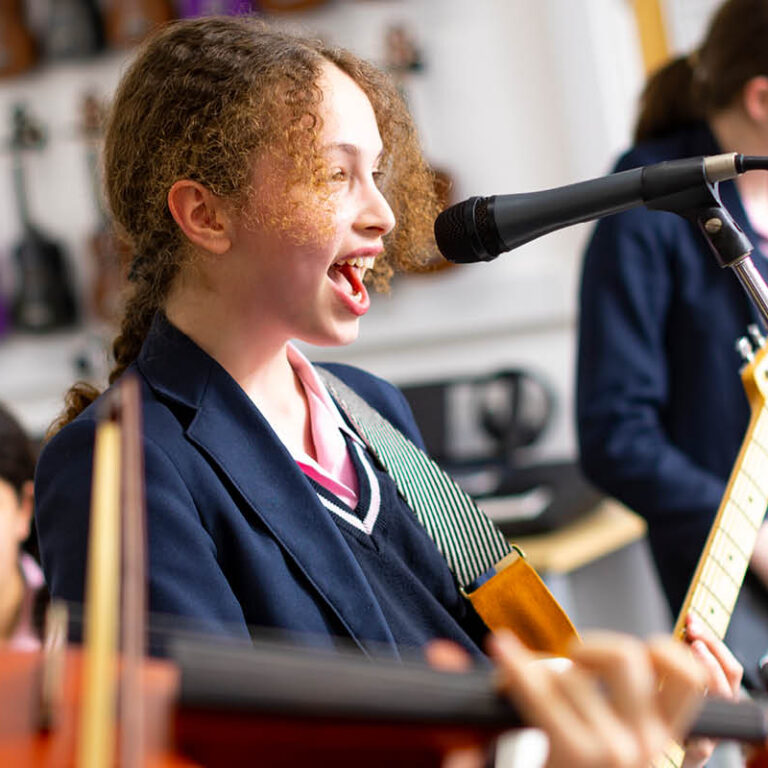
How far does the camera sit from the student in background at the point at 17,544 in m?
1.55

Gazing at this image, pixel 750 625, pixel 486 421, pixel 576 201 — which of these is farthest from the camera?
pixel 486 421

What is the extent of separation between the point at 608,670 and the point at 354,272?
0.59 meters

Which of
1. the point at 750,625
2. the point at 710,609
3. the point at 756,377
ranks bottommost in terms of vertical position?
the point at 750,625

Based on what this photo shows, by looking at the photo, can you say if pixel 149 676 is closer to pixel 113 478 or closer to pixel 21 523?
pixel 113 478

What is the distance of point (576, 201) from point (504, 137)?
2.34 meters

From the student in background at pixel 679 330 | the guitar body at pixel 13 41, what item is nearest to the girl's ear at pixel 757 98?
the student in background at pixel 679 330

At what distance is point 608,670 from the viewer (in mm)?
515

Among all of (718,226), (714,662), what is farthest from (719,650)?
(718,226)

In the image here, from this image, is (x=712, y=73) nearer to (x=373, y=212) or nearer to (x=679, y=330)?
(x=679, y=330)

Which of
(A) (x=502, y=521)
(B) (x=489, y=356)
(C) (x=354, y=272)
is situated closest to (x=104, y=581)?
(C) (x=354, y=272)

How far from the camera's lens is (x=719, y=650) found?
3.34 feet

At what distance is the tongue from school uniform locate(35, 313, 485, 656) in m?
0.14

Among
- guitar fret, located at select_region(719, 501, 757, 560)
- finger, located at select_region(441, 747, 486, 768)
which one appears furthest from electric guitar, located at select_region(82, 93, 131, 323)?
finger, located at select_region(441, 747, 486, 768)

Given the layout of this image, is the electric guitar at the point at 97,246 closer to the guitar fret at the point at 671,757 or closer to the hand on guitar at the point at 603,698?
the guitar fret at the point at 671,757
